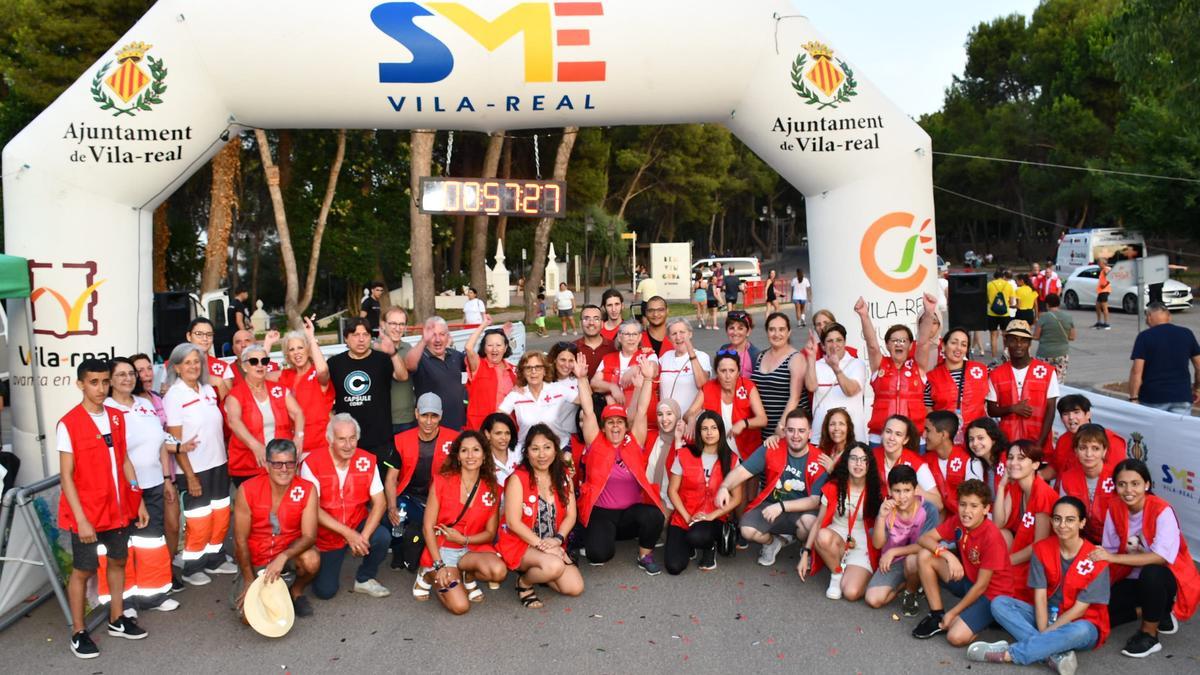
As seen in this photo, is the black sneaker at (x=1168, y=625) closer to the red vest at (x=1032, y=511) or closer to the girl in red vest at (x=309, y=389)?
the red vest at (x=1032, y=511)

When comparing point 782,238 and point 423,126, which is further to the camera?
point 782,238

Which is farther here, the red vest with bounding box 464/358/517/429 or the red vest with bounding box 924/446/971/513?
the red vest with bounding box 464/358/517/429

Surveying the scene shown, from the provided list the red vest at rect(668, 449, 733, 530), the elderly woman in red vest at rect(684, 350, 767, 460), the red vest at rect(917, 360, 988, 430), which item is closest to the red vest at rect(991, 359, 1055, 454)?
the red vest at rect(917, 360, 988, 430)

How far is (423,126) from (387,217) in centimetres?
2479

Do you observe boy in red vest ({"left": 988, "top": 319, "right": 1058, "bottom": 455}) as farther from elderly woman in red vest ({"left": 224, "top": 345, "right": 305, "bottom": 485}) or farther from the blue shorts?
elderly woman in red vest ({"left": 224, "top": 345, "right": 305, "bottom": 485})

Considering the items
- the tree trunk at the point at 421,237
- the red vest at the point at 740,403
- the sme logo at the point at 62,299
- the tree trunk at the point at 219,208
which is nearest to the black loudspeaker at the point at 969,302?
the red vest at the point at 740,403

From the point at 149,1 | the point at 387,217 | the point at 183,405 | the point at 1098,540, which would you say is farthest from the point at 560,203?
the point at 387,217

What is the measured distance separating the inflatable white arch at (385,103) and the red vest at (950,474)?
93.3 inches

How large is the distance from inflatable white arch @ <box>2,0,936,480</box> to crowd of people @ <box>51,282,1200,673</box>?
1.36m

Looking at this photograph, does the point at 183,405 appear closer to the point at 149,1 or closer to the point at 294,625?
the point at 294,625

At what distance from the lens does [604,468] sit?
6.47 meters

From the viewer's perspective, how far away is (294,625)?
5.57m

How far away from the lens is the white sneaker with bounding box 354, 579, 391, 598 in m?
6.02

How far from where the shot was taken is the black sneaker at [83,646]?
5.17 metres
